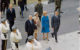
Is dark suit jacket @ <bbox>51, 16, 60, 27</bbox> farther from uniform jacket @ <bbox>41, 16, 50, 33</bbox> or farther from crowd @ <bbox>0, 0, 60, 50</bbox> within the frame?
uniform jacket @ <bbox>41, 16, 50, 33</bbox>

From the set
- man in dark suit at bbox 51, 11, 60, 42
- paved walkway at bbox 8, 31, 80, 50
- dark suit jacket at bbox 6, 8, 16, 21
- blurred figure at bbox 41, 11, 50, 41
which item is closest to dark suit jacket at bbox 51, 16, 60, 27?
man in dark suit at bbox 51, 11, 60, 42

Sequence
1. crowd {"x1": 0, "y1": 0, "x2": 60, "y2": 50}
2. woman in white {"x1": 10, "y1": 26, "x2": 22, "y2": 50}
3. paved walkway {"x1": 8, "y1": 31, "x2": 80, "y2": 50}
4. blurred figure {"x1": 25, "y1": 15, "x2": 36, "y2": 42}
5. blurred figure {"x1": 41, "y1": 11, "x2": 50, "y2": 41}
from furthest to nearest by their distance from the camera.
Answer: blurred figure {"x1": 41, "y1": 11, "x2": 50, "y2": 41}
paved walkway {"x1": 8, "y1": 31, "x2": 80, "y2": 50}
blurred figure {"x1": 25, "y1": 15, "x2": 36, "y2": 42}
crowd {"x1": 0, "y1": 0, "x2": 60, "y2": 50}
woman in white {"x1": 10, "y1": 26, "x2": 22, "y2": 50}

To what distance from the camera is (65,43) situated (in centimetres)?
1461

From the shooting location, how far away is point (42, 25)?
1471 centimetres

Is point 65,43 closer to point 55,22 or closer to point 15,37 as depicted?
point 55,22

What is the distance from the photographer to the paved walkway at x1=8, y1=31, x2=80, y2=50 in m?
14.2

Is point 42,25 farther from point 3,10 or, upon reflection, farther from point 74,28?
point 3,10

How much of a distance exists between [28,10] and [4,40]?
18.4ft

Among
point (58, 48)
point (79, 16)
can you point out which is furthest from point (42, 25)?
point (79, 16)

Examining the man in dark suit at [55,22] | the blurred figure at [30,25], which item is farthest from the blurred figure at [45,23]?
the blurred figure at [30,25]

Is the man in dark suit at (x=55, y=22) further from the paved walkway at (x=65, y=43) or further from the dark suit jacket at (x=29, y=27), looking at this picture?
the dark suit jacket at (x=29, y=27)

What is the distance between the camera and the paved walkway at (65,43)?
1416 cm

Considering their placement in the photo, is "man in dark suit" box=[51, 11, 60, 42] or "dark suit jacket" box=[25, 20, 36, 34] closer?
"dark suit jacket" box=[25, 20, 36, 34]

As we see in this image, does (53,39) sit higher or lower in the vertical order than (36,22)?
lower
